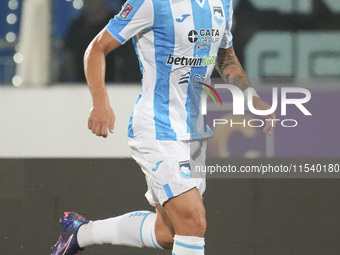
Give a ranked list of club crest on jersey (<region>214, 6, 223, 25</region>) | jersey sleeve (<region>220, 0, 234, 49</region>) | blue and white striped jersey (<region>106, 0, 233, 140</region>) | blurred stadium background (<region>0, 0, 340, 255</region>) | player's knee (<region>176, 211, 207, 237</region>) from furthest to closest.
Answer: blurred stadium background (<region>0, 0, 340, 255</region>)
jersey sleeve (<region>220, 0, 234, 49</region>)
club crest on jersey (<region>214, 6, 223, 25</region>)
blue and white striped jersey (<region>106, 0, 233, 140</region>)
player's knee (<region>176, 211, 207, 237</region>)

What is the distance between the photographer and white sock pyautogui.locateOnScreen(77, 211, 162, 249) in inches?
183

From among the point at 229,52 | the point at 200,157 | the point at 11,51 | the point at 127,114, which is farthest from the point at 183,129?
the point at 11,51

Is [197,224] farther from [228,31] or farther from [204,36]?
[228,31]

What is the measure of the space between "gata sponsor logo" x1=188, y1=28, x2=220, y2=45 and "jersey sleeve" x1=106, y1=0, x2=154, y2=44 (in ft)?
0.64

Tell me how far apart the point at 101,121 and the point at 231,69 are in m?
0.92

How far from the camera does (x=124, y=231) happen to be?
471 centimetres

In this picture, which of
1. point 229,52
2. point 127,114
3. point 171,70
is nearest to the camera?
point 171,70

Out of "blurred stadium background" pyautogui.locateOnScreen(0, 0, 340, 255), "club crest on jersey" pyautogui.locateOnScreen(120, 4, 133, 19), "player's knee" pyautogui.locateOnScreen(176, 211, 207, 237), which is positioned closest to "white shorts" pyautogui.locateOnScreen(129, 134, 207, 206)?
"player's knee" pyautogui.locateOnScreen(176, 211, 207, 237)

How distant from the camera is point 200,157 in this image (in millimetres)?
4570

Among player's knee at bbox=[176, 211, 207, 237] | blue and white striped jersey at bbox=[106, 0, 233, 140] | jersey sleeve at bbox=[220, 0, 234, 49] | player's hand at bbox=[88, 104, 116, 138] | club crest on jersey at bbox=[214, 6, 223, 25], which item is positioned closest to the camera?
player's hand at bbox=[88, 104, 116, 138]

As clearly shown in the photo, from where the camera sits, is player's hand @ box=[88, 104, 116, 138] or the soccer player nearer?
player's hand @ box=[88, 104, 116, 138]

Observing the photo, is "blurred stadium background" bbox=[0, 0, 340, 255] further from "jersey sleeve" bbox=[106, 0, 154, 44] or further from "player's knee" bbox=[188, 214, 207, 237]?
"player's knee" bbox=[188, 214, 207, 237]

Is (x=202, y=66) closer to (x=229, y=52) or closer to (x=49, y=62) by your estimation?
(x=229, y=52)

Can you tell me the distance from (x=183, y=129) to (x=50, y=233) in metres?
1.54
